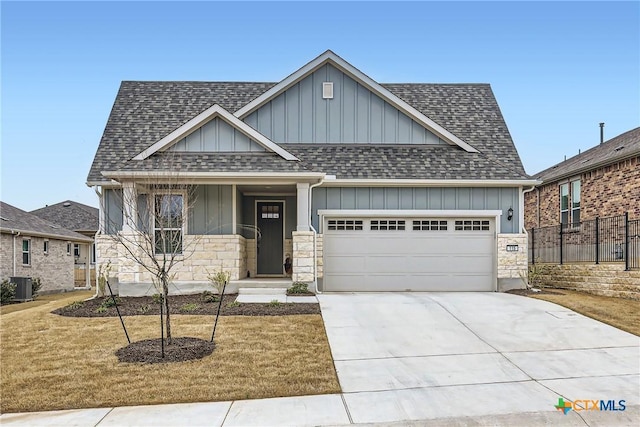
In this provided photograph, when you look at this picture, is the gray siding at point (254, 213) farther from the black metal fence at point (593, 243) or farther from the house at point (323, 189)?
the black metal fence at point (593, 243)

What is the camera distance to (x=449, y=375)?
7.04 m

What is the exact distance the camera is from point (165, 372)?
6902 mm

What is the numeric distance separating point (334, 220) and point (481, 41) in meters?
8.32

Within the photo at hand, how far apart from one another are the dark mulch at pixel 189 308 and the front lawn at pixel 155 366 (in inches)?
24.6

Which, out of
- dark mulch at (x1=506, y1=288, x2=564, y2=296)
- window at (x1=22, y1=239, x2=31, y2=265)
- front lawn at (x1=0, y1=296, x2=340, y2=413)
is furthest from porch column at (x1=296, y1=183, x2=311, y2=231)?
window at (x1=22, y1=239, x2=31, y2=265)

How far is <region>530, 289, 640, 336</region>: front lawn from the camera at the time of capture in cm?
990

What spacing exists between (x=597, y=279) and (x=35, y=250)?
2435 cm

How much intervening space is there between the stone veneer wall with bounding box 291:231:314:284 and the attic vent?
4635 millimetres

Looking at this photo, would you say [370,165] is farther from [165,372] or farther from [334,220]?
[165,372]

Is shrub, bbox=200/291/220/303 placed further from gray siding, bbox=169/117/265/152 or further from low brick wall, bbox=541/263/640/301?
low brick wall, bbox=541/263/640/301

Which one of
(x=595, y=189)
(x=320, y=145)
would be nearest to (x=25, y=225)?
(x=320, y=145)

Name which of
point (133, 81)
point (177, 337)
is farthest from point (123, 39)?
point (177, 337)

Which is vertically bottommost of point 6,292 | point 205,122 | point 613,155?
point 6,292

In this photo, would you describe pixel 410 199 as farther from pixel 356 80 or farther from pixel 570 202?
pixel 570 202
